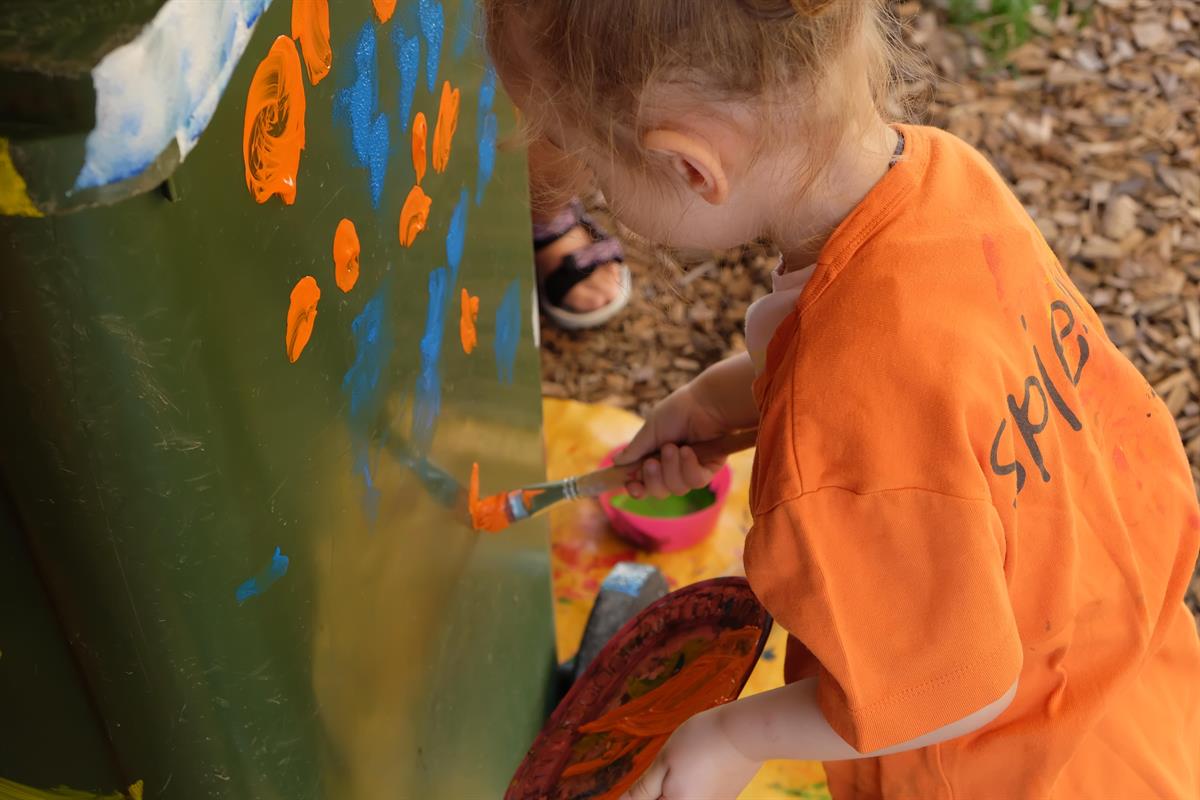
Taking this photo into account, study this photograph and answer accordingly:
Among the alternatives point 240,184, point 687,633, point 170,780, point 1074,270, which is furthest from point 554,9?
point 1074,270

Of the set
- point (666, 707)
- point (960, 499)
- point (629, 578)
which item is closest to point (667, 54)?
point (960, 499)

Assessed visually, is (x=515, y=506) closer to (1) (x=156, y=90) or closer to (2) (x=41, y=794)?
(2) (x=41, y=794)

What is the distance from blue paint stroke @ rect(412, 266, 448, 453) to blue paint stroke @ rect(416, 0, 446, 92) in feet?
0.42

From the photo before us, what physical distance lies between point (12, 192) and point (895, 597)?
1.57ft

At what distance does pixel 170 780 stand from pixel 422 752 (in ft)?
1.13

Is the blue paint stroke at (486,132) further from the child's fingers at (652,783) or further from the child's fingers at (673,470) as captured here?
the child's fingers at (652,783)

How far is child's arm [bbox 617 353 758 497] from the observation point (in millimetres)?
996

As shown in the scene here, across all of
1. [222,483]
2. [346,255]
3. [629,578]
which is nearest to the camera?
[222,483]

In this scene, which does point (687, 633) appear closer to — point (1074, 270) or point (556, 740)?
point (556, 740)

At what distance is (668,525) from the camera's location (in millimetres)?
1636

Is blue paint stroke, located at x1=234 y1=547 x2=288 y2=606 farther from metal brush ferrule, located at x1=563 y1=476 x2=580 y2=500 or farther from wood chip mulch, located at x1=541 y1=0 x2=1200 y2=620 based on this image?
wood chip mulch, located at x1=541 y1=0 x2=1200 y2=620

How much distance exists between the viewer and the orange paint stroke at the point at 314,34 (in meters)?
0.50

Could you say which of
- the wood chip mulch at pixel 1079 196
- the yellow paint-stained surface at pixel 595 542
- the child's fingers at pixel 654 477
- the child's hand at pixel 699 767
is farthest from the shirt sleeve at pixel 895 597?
the wood chip mulch at pixel 1079 196

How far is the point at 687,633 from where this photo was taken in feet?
3.21
